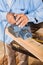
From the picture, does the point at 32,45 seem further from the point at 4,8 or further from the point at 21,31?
the point at 4,8

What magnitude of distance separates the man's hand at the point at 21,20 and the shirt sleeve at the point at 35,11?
24mm

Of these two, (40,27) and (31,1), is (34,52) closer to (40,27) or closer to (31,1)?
(40,27)

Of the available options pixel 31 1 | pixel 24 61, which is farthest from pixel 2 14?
pixel 24 61

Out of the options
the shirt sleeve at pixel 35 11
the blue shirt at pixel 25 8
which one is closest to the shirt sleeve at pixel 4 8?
the blue shirt at pixel 25 8

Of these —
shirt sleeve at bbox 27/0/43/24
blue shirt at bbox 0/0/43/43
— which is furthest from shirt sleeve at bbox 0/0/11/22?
shirt sleeve at bbox 27/0/43/24

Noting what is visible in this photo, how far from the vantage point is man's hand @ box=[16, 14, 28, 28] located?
2.68ft

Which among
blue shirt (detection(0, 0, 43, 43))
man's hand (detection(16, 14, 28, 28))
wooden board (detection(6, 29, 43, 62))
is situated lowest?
wooden board (detection(6, 29, 43, 62))

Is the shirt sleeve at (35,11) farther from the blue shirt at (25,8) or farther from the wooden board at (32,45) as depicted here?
the wooden board at (32,45)

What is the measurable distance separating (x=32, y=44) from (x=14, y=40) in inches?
4.4

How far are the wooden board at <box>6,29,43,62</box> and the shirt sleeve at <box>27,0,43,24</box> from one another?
12 cm

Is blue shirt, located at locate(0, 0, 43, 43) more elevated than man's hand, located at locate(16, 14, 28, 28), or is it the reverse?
blue shirt, located at locate(0, 0, 43, 43)

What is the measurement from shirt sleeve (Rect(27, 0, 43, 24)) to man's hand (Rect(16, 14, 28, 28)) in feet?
0.08

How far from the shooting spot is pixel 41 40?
0.87m

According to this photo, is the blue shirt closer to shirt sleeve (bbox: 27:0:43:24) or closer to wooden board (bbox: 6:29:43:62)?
shirt sleeve (bbox: 27:0:43:24)
